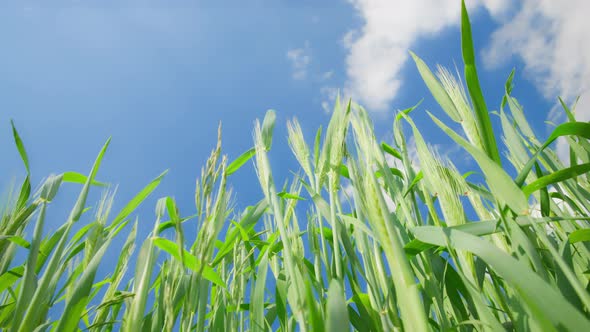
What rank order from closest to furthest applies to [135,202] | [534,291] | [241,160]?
1. [534,291]
2. [135,202]
3. [241,160]

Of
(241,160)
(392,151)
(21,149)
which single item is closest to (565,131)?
(392,151)

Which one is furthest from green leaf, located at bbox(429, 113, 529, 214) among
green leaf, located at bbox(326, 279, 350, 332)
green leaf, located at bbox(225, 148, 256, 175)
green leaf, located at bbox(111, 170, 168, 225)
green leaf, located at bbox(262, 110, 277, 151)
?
green leaf, located at bbox(111, 170, 168, 225)

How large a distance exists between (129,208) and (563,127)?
121 centimetres

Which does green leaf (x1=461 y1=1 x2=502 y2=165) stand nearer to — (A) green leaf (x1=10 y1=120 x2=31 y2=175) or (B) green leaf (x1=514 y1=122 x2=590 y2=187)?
(B) green leaf (x1=514 y1=122 x2=590 y2=187)

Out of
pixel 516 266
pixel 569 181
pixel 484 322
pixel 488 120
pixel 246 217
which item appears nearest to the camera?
pixel 516 266

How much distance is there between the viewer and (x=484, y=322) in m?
0.70

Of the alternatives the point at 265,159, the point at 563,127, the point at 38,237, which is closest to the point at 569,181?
the point at 563,127

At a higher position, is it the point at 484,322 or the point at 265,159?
the point at 265,159

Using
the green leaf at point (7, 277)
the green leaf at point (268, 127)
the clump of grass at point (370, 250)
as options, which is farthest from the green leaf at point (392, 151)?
the green leaf at point (7, 277)

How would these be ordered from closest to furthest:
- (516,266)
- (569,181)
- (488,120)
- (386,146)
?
1. (516,266)
2. (488,120)
3. (569,181)
4. (386,146)

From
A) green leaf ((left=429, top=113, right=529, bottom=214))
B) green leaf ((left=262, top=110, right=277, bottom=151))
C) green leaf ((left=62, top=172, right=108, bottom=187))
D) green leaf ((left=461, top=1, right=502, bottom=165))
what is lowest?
green leaf ((left=429, top=113, right=529, bottom=214))

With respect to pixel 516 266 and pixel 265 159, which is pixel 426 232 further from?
pixel 265 159

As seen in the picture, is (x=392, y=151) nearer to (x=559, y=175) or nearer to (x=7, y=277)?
(x=559, y=175)

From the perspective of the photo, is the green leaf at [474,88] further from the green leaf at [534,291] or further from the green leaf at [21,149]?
the green leaf at [21,149]
